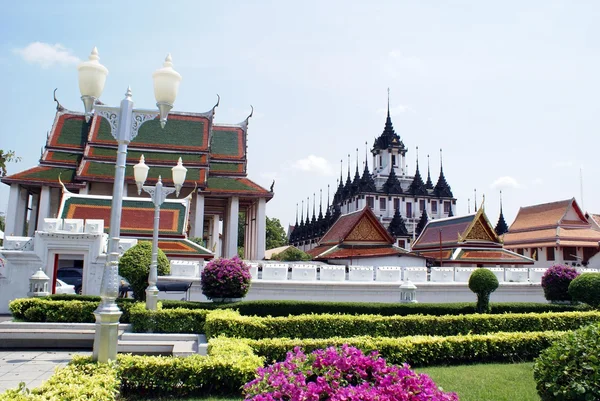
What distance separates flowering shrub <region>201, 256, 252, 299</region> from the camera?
1409 cm

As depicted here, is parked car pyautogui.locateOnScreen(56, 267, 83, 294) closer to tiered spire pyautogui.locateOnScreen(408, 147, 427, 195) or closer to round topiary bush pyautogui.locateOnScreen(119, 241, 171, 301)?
round topiary bush pyautogui.locateOnScreen(119, 241, 171, 301)

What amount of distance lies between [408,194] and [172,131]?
37901 millimetres

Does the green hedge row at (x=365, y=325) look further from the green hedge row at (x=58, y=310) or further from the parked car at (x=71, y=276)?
the parked car at (x=71, y=276)

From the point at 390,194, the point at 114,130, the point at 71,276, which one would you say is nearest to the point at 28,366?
the point at 114,130

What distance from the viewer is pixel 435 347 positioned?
368 inches

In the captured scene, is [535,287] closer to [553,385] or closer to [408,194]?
[553,385]

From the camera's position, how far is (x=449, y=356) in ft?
31.2

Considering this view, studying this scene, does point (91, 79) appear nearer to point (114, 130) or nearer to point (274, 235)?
point (114, 130)

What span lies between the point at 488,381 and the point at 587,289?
921 centimetres

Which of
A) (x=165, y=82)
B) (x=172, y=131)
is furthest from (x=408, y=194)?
(x=165, y=82)

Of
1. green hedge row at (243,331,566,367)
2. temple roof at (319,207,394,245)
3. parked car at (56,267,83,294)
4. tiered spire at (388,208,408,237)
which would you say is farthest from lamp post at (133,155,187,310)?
tiered spire at (388,208,408,237)

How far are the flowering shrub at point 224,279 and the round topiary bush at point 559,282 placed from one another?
429 inches

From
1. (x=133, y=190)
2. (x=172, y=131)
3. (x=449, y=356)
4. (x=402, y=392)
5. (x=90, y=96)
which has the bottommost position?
(x=449, y=356)

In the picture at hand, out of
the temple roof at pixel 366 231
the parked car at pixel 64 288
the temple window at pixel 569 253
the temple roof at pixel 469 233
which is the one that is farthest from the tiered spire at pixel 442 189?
the parked car at pixel 64 288
